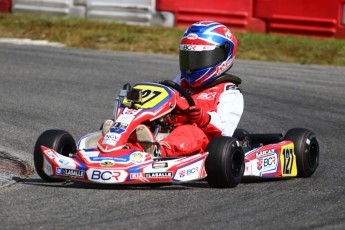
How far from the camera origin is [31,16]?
630 inches

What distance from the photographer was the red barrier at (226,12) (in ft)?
49.2

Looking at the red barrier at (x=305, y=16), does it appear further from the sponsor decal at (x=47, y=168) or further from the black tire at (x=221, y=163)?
the sponsor decal at (x=47, y=168)

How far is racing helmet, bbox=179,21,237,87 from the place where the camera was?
7.20 m

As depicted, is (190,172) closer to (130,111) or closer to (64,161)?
(130,111)

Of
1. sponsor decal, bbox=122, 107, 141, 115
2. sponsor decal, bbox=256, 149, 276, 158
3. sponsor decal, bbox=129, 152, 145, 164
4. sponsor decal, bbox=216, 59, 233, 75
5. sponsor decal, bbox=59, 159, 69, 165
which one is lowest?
sponsor decal, bbox=256, 149, 276, 158

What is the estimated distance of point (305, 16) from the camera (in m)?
14.5

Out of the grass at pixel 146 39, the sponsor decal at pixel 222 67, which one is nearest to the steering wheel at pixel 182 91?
the sponsor decal at pixel 222 67

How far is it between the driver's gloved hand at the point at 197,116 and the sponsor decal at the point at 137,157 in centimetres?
64

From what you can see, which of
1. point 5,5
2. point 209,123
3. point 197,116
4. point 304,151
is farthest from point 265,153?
point 5,5

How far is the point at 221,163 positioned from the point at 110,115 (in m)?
3.74

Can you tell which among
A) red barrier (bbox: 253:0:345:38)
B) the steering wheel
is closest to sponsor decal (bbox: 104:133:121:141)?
the steering wheel

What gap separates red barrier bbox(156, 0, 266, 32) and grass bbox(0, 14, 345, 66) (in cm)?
19

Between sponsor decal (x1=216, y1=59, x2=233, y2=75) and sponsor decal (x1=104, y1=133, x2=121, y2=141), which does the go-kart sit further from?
sponsor decal (x1=216, y1=59, x2=233, y2=75)

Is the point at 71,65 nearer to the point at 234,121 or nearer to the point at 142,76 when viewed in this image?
the point at 142,76
